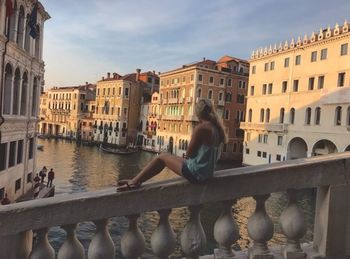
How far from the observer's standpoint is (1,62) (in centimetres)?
1267

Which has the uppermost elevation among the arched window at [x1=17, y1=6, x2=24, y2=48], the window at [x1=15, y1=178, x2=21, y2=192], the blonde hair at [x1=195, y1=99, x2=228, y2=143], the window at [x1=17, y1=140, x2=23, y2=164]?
the arched window at [x1=17, y1=6, x2=24, y2=48]

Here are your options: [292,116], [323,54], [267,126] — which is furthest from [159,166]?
[267,126]

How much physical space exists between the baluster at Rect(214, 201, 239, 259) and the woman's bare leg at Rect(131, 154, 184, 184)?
0.29 meters

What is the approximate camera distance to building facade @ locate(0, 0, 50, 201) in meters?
13.2

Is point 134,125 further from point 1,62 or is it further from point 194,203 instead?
point 194,203

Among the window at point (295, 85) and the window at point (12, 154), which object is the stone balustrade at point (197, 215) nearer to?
the window at point (12, 154)

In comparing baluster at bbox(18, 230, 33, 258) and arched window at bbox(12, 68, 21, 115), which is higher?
arched window at bbox(12, 68, 21, 115)

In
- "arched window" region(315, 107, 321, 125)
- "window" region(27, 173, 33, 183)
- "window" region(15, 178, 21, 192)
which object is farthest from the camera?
"arched window" region(315, 107, 321, 125)

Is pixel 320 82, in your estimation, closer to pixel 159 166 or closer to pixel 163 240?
pixel 159 166

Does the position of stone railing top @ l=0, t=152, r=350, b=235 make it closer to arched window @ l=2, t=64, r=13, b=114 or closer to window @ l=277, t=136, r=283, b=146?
arched window @ l=2, t=64, r=13, b=114

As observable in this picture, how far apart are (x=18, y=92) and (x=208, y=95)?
29092 mm

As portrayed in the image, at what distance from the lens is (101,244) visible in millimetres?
1971

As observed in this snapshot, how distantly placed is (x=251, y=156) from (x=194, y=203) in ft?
108

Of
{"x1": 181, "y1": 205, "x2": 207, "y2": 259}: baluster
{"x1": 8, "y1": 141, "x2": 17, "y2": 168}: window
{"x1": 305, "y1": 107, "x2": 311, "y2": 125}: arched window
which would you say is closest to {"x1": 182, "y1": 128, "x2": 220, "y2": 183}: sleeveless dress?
{"x1": 181, "y1": 205, "x2": 207, "y2": 259}: baluster
